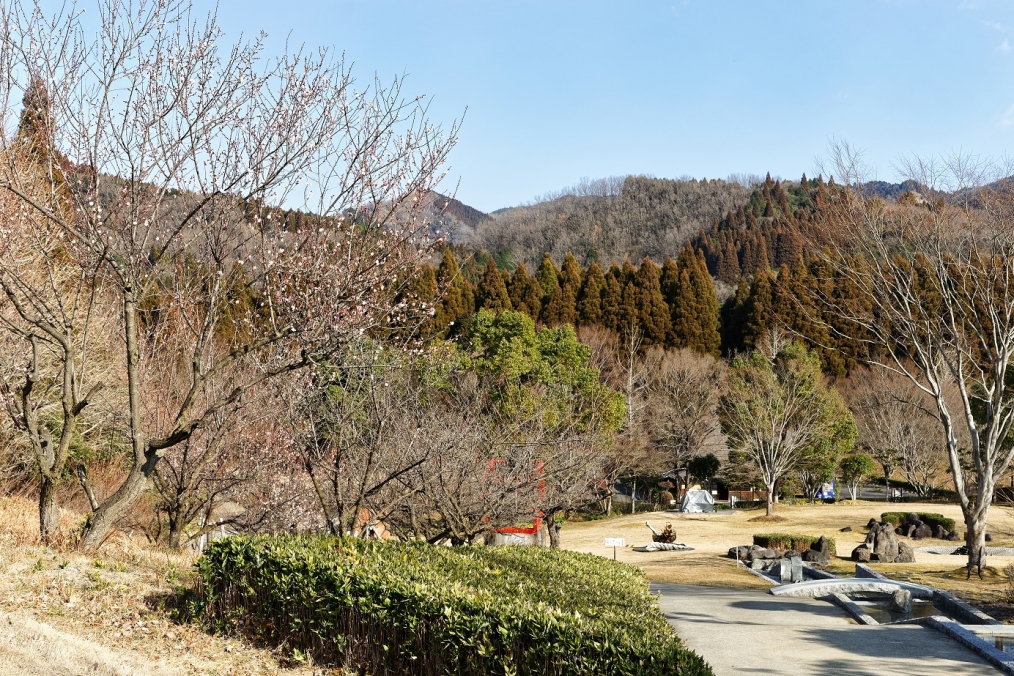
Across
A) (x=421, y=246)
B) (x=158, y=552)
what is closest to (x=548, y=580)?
(x=421, y=246)

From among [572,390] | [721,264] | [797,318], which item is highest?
[721,264]

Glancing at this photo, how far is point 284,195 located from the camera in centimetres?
754

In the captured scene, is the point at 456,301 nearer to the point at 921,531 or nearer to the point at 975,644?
the point at 921,531

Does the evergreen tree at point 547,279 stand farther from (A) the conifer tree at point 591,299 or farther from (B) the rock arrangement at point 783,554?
(B) the rock arrangement at point 783,554

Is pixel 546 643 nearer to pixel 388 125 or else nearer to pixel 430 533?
pixel 388 125

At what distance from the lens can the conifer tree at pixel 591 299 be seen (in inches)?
1895

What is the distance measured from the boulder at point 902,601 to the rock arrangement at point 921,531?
49.9 feet

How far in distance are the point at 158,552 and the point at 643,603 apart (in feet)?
19.1

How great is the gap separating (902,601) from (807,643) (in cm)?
379

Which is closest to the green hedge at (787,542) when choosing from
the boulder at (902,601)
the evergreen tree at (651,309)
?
the boulder at (902,601)

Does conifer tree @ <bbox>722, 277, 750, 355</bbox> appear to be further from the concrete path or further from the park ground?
the concrete path

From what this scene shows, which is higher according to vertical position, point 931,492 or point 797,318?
point 797,318

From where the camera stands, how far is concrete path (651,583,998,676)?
759 centimetres

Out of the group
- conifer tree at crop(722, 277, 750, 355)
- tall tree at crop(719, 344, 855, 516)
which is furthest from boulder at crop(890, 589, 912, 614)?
conifer tree at crop(722, 277, 750, 355)
